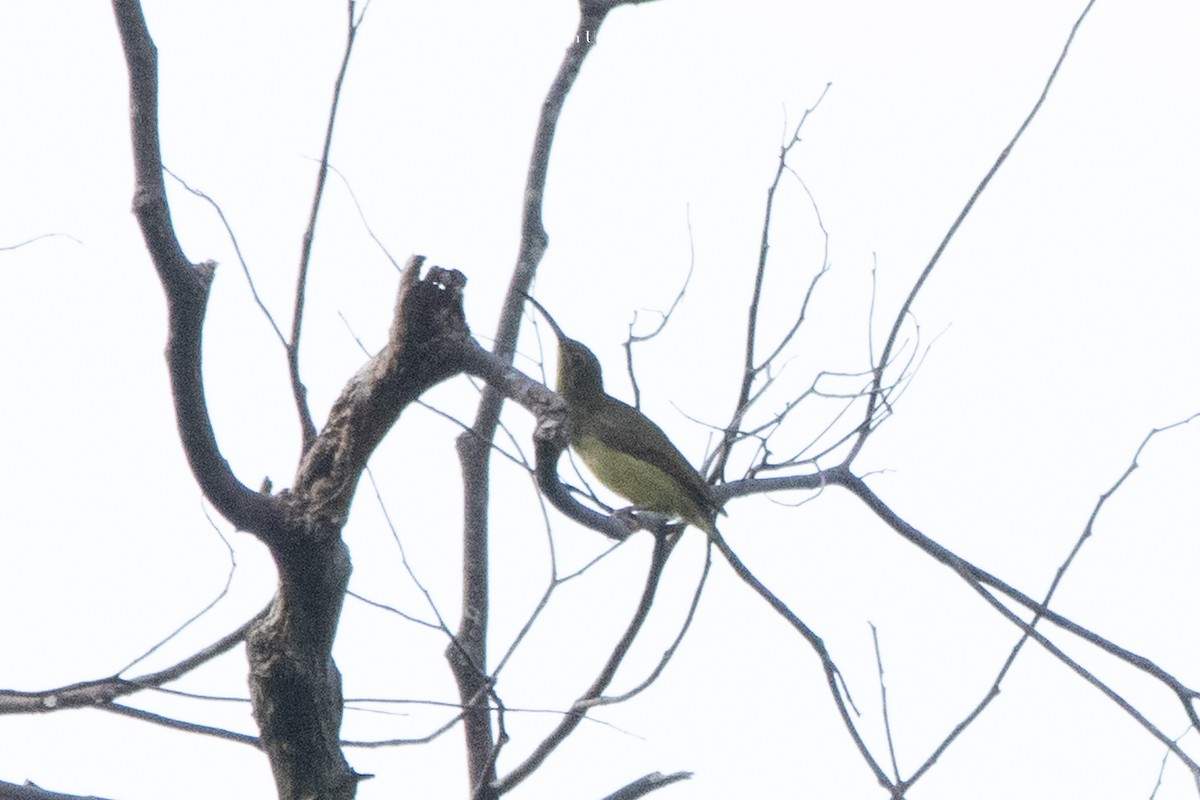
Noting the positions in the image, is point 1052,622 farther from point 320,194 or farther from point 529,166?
point 529,166

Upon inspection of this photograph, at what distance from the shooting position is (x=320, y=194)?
135 inches

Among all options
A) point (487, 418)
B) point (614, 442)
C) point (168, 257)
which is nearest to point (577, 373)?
point (614, 442)

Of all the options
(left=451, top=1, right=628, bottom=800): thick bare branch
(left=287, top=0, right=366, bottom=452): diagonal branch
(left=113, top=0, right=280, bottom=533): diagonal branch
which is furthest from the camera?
(left=451, top=1, right=628, bottom=800): thick bare branch

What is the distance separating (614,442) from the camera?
18.9ft

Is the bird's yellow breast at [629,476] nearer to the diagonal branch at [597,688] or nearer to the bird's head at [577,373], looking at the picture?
the bird's head at [577,373]

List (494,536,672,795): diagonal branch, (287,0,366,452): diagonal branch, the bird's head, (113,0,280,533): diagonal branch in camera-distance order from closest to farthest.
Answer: (113,0,280,533): diagonal branch → (287,0,366,452): diagonal branch → (494,536,672,795): diagonal branch → the bird's head

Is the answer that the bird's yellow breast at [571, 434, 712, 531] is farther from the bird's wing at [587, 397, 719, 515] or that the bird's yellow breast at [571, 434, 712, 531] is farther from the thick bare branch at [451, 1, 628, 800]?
→ the thick bare branch at [451, 1, 628, 800]

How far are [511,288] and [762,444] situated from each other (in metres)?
1.18

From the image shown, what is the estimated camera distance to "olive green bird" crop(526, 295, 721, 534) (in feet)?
18.3

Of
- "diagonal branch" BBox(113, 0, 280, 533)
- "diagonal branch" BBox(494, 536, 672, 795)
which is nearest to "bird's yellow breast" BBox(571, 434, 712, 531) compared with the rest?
"diagonal branch" BBox(494, 536, 672, 795)

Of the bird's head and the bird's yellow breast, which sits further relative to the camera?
the bird's head

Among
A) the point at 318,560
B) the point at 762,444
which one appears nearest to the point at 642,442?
the point at 762,444

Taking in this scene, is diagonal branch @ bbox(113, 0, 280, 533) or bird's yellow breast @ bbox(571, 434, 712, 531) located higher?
bird's yellow breast @ bbox(571, 434, 712, 531)

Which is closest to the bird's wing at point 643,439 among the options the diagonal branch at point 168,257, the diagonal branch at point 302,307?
the diagonal branch at point 302,307
